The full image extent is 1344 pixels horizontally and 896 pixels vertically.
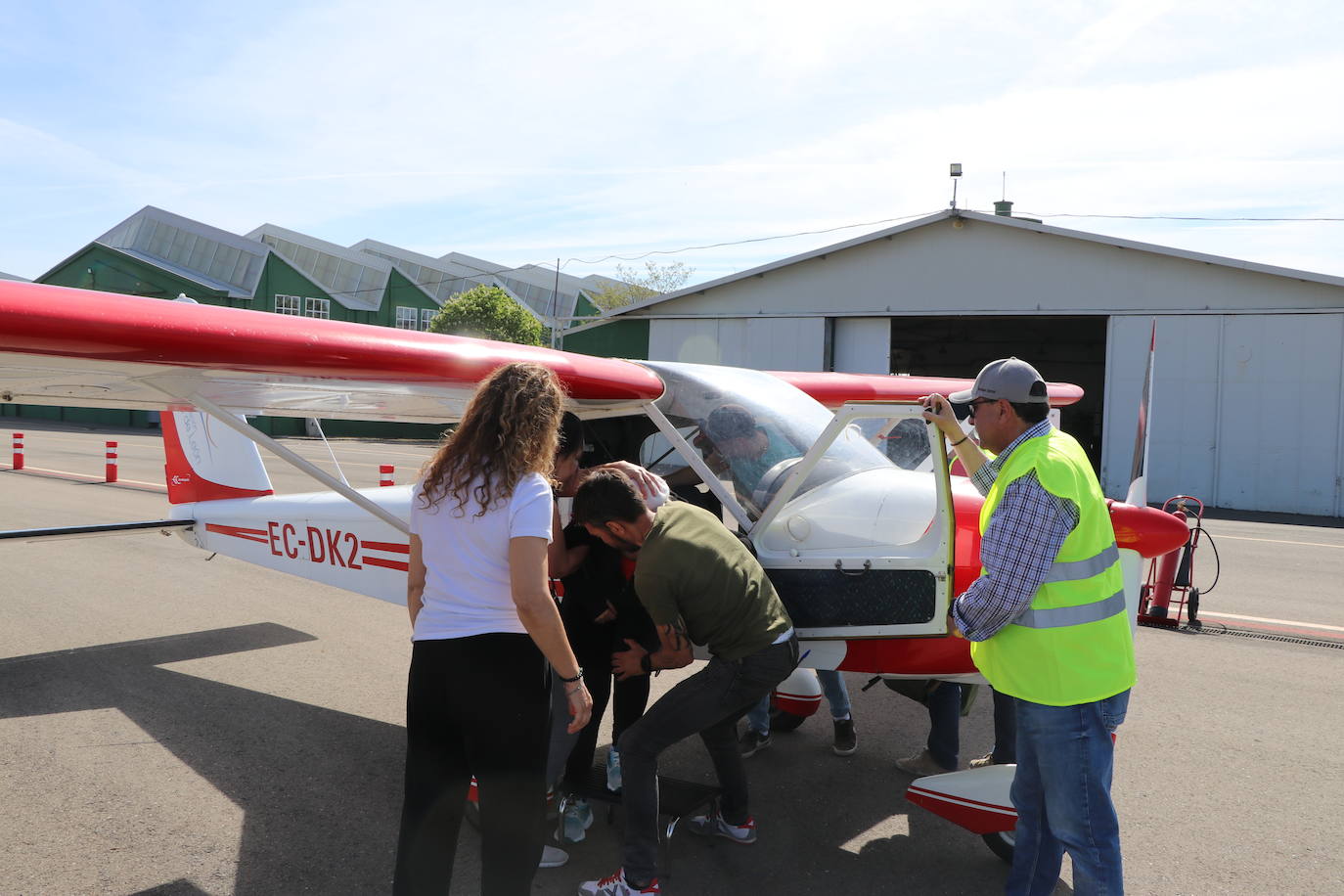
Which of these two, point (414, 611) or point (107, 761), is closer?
point (414, 611)

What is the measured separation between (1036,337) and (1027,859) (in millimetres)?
25061

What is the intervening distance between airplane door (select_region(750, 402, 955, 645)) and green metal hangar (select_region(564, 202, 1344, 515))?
51.3 feet

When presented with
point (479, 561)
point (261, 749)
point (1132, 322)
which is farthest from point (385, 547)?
point (1132, 322)

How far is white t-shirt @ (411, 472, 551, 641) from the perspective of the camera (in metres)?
2.23

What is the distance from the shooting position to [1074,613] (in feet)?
7.77

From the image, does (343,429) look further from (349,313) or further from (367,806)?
(367,806)

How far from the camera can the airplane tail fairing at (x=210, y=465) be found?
6.00 meters

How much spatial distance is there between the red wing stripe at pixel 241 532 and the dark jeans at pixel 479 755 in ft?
12.4

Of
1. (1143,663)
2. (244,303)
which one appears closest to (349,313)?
(244,303)

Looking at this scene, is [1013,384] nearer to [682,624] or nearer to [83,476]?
[682,624]

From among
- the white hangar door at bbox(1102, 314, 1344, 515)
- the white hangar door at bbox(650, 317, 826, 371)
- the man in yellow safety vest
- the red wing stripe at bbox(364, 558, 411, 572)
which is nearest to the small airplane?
the man in yellow safety vest

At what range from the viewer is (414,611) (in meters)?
2.54

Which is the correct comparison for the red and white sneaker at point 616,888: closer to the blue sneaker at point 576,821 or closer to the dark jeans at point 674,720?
the dark jeans at point 674,720

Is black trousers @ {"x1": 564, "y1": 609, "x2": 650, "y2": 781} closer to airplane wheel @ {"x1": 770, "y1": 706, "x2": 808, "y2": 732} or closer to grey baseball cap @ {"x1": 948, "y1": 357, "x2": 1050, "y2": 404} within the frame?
airplane wheel @ {"x1": 770, "y1": 706, "x2": 808, "y2": 732}
